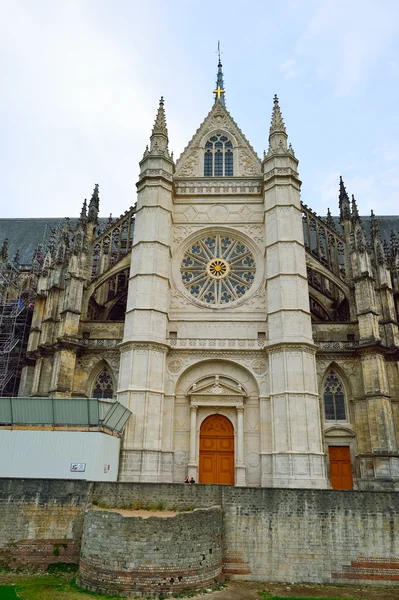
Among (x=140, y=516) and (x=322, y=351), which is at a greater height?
(x=322, y=351)

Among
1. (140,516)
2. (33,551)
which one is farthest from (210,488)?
(33,551)

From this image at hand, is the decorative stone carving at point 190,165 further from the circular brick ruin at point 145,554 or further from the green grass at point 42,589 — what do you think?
the green grass at point 42,589

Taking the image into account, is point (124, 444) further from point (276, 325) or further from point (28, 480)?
point (276, 325)

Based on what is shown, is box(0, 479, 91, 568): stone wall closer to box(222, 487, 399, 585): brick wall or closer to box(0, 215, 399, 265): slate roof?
box(222, 487, 399, 585): brick wall

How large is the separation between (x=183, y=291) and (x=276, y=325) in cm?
546

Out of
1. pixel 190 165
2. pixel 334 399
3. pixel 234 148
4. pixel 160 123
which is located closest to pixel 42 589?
pixel 334 399

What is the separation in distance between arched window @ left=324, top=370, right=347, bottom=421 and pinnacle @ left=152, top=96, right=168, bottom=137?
56.0ft

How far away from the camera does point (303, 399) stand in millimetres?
19703

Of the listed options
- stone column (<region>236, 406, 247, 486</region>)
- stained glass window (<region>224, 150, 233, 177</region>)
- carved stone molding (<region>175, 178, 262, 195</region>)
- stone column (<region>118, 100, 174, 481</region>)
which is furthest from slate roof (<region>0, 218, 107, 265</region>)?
stone column (<region>236, 406, 247, 486</region>)

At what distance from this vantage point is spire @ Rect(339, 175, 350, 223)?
1020 inches

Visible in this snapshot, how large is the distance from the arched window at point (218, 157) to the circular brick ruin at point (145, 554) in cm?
2041

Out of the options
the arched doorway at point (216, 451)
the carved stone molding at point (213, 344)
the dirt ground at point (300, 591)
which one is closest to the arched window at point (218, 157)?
the carved stone molding at point (213, 344)

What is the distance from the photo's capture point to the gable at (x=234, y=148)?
26.8 m

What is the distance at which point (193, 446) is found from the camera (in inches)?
802
